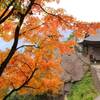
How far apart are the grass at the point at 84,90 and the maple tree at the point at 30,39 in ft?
19.6

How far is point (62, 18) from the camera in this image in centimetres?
1798

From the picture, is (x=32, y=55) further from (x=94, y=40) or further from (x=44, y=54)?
(x=94, y=40)

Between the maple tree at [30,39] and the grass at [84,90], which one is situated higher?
the maple tree at [30,39]

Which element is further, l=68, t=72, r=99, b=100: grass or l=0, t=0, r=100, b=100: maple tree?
l=68, t=72, r=99, b=100: grass

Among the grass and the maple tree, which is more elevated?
the maple tree

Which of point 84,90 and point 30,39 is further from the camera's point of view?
point 84,90

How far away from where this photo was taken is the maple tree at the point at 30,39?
17.0 metres

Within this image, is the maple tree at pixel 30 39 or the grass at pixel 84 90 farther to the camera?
the grass at pixel 84 90

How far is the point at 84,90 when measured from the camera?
3138 cm

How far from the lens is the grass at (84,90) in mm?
30394

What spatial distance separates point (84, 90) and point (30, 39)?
12459 millimetres

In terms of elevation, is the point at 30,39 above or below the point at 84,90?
A: above

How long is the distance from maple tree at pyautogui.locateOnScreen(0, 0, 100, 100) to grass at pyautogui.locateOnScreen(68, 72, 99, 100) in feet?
19.6

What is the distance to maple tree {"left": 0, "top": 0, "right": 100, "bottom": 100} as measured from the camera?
16984mm
